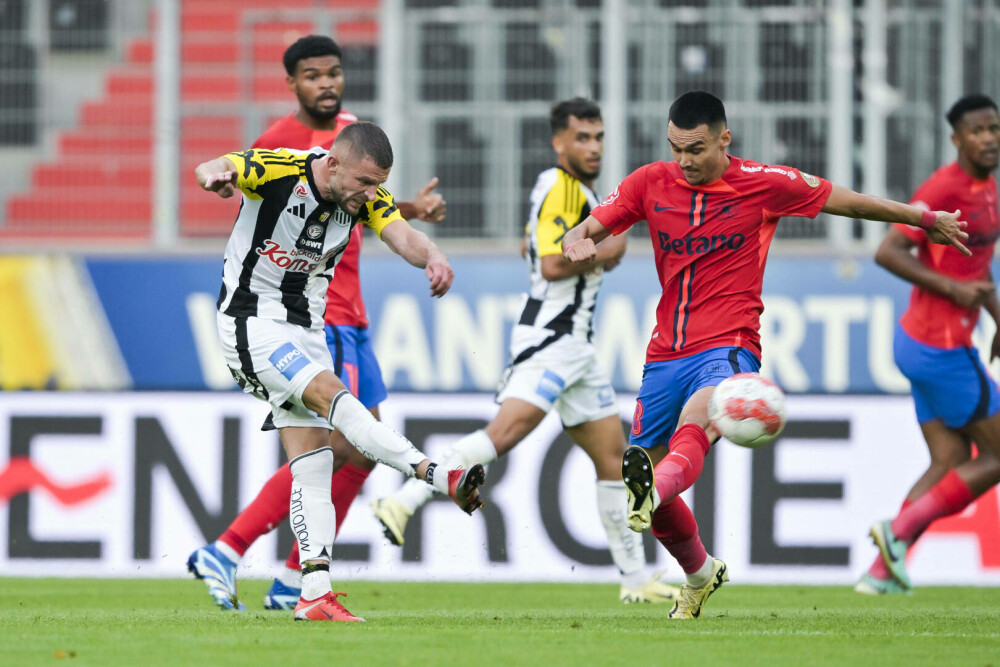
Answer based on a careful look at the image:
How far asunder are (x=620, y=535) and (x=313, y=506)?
2197 millimetres

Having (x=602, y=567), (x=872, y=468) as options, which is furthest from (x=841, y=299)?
(x=602, y=567)

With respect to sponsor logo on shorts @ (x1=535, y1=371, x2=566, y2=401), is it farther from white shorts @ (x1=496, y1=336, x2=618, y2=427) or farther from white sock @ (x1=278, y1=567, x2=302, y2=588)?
white sock @ (x1=278, y1=567, x2=302, y2=588)

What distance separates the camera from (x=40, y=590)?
816 cm

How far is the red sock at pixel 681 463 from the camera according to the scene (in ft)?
17.4

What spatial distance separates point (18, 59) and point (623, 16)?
16.8ft

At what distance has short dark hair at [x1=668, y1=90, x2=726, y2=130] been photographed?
19.0 feet

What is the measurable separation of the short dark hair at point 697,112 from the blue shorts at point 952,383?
265cm

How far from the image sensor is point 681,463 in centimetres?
541

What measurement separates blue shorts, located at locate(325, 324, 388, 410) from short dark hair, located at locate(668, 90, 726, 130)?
1.94m

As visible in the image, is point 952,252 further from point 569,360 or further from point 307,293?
point 307,293

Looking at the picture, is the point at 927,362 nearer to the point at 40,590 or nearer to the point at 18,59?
the point at 40,590

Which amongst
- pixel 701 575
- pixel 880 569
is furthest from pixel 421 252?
pixel 880 569

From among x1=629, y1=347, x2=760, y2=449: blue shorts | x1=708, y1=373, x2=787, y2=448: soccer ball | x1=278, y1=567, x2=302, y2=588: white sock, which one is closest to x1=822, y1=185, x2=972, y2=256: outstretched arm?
x1=629, y1=347, x2=760, y2=449: blue shorts

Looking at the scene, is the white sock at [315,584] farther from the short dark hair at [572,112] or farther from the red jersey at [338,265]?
the short dark hair at [572,112]
